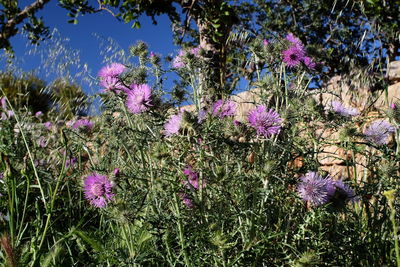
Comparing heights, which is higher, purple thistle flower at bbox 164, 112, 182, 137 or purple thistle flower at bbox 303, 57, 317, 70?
purple thistle flower at bbox 303, 57, 317, 70

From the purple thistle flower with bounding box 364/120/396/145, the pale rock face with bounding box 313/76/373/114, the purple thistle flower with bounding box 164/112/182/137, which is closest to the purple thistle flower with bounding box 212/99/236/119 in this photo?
the purple thistle flower with bounding box 164/112/182/137

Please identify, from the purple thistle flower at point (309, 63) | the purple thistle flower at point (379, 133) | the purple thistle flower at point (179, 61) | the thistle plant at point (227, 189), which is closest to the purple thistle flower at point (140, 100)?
the thistle plant at point (227, 189)

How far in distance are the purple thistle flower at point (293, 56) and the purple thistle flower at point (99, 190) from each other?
0.63 meters

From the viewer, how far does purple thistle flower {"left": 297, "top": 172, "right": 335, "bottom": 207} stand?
1.06 metres

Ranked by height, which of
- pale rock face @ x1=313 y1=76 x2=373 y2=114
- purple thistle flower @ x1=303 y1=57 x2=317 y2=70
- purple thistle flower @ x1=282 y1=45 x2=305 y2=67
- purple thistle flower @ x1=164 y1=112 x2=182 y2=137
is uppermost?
pale rock face @ x1=313 y1=76 x2=373 y2=114

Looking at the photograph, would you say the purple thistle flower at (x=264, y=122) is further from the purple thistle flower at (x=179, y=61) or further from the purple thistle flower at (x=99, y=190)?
the purple thistle flower at (x=179, y=61)

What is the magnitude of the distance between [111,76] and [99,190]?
14.1 inches

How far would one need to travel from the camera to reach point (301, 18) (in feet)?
27.3

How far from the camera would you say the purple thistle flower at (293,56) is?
1288mm

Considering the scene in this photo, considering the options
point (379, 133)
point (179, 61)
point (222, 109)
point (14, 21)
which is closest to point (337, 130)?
point (379, 133)

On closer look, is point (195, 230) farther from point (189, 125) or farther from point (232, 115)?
point (232, 115)

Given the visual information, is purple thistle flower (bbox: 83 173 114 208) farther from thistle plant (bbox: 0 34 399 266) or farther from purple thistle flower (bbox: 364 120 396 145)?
purple thistle flower (bbox: 364 120 396 145)

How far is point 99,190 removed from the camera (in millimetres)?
1168

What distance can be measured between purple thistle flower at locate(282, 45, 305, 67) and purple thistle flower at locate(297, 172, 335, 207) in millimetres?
375
